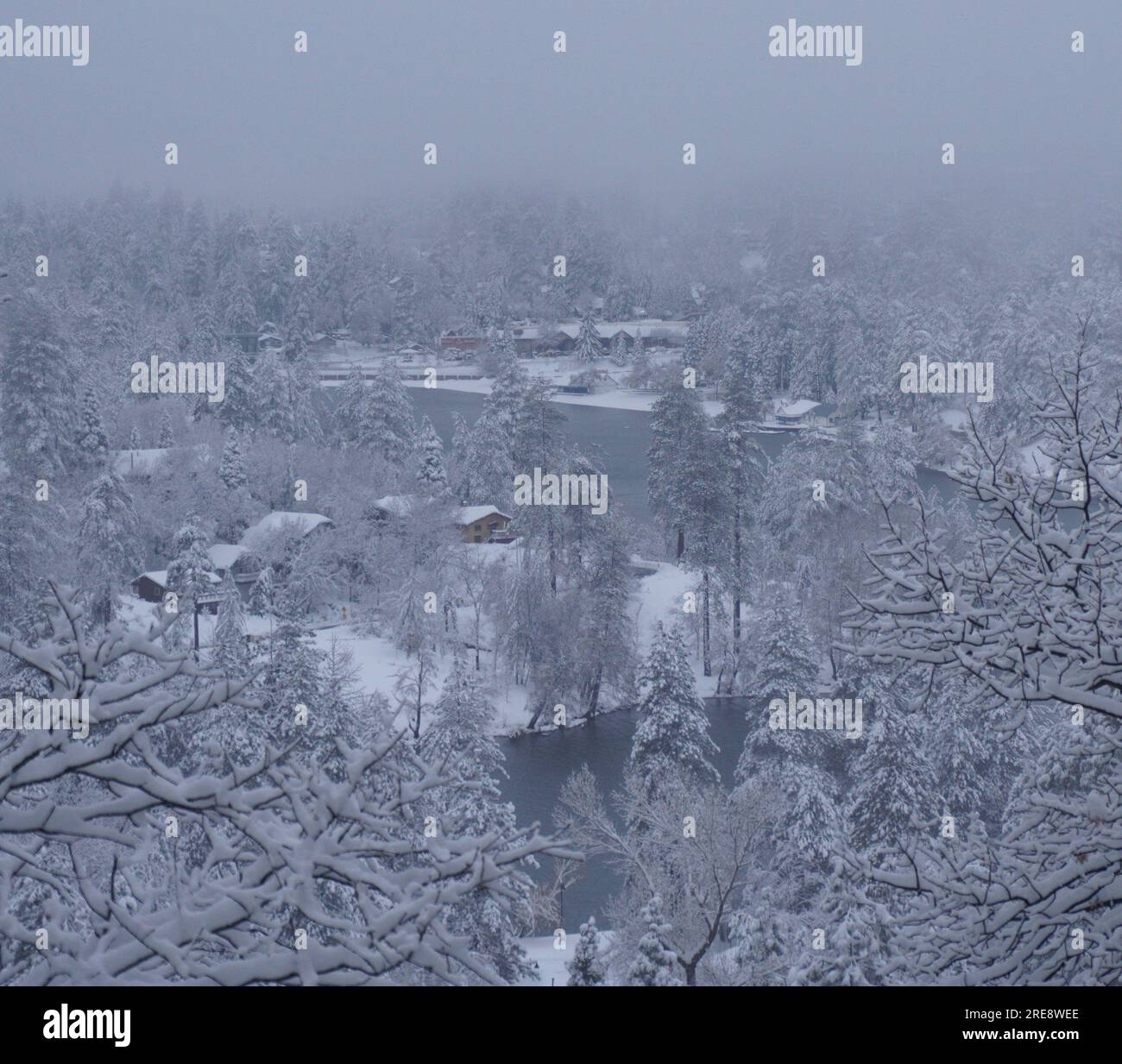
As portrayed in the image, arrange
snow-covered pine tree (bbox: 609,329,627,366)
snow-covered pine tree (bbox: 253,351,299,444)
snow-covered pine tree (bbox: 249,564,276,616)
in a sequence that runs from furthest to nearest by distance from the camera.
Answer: snow-covered pine tree (bbox: 609,329,627,366)
snow-covered pine tree (bbox: 253,351,299,444)
snow-covered pine tree (bbox: 249,564,276,616)

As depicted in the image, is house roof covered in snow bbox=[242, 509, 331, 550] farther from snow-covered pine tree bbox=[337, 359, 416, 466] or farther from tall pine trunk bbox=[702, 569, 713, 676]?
tall pine trunk bbox=[702, 569, 713, 676]

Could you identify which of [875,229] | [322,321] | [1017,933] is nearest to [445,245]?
[322,321]

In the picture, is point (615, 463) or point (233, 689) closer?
point (233, 689)

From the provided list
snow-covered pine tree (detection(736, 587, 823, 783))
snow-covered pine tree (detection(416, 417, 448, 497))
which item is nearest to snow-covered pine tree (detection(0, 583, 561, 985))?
snow-covered pine tree (detection(736, 587, 823, 783))

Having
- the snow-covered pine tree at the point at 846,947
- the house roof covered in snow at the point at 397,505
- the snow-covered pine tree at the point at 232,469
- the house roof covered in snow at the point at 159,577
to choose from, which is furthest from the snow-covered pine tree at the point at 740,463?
the snow-covered pine tree at the point at 846,947

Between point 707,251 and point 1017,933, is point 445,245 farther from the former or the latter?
point 1017,933
